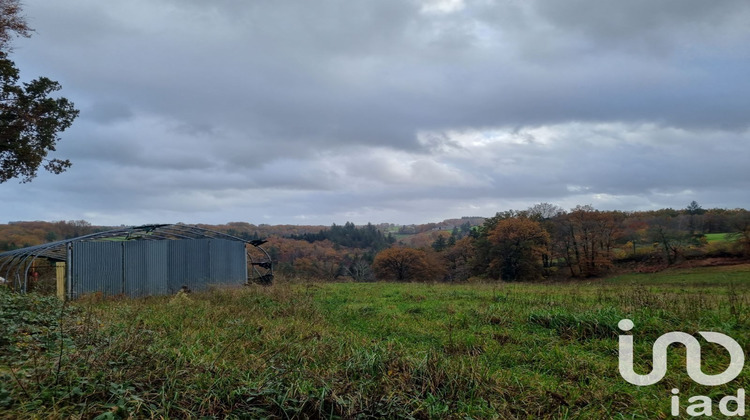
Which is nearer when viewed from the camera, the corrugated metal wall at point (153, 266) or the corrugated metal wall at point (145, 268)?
the corrugated metal wall at point (153, 266)

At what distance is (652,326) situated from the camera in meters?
6.29

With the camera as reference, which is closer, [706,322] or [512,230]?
[706,322]

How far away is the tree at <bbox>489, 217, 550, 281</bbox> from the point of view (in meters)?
39.9

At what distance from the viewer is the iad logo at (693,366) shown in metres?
3.77

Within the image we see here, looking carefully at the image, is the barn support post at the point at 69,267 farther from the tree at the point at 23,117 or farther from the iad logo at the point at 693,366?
the iad logo at the point at 693,366

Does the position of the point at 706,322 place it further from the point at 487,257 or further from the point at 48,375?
the point at 487,257

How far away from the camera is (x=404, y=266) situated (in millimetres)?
51000

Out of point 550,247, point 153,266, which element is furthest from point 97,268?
point 550,247

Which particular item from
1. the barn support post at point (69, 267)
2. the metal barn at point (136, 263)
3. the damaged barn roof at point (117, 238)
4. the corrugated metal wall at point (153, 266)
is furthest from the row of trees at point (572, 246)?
the barn support post at point (69, 267)

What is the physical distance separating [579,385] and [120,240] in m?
17.0

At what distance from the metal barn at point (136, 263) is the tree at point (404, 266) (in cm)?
3167

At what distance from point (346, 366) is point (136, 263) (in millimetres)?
14837

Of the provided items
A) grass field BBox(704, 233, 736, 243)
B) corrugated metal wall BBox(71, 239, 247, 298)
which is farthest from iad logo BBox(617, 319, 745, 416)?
grass field BBox(704, 233, 736, 243)

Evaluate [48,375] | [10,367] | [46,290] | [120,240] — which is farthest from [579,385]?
[120,240]
